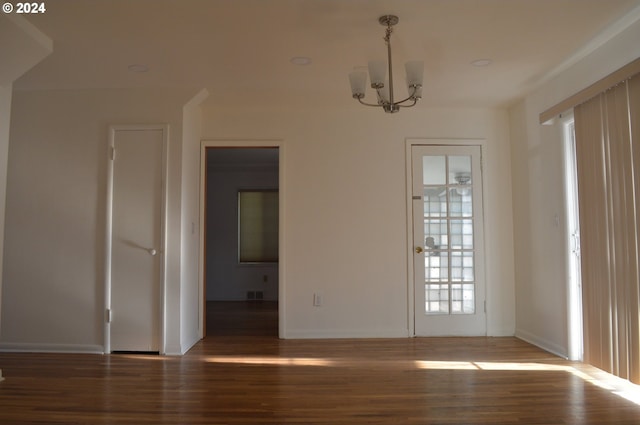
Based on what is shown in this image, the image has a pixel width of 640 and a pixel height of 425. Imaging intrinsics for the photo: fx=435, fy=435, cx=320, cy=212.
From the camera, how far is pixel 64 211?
4.10m

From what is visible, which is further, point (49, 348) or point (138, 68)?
point (49, 348)

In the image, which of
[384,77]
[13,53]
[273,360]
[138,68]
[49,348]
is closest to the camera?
[384,77]

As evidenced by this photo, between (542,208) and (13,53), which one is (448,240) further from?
(13,53)

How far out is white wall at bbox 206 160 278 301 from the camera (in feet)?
25.7

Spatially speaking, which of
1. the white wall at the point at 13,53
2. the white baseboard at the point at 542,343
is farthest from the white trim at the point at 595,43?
the white wall at the point at 13,53

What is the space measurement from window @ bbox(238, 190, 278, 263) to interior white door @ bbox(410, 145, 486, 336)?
147 inches

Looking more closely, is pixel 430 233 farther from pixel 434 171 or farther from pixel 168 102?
pixel 168 102

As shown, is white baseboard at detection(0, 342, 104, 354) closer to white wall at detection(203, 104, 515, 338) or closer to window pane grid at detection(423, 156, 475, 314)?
white wall at detection(203, 104, 515, 338)

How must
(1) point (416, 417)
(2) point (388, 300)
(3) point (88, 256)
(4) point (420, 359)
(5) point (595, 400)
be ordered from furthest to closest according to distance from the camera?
(2) point (388, 300) → (3) point (88, 256) → (4) point (420, 359) → (5) point (595, 400) → (1) point (416, 417)

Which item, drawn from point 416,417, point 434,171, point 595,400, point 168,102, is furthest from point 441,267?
point 168,102

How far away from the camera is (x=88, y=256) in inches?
160

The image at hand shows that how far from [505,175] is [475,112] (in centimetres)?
77

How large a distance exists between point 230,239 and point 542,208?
535cm

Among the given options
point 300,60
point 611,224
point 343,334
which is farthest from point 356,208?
point 611,224
